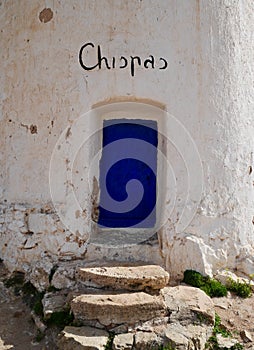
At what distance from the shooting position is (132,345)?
3.85 metres

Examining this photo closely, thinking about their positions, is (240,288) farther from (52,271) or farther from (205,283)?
(52,271)

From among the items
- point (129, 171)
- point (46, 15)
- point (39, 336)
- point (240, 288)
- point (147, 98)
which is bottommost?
point (39, 336)

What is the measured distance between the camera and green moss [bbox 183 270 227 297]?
4.79m

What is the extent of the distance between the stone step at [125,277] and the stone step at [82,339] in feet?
1.77

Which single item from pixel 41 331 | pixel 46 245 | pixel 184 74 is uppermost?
pixel 184 74

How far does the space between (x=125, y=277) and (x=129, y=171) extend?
173 centimetres

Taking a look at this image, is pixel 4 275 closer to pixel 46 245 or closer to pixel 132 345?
pixel 46 245

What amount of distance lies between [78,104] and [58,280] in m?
2.07

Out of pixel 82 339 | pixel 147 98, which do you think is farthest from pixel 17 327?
pixel 147 98

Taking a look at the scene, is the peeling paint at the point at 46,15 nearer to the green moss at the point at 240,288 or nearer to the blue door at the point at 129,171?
the blue door at the point at 129,171

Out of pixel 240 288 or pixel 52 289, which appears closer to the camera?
pixel 52 289

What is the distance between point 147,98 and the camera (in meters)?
5.12

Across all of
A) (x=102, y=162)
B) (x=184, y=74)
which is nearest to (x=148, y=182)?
(x=102, y=162)

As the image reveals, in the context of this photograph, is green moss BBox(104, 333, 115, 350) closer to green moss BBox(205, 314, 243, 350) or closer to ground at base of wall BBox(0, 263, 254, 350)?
ground at base of wall BBox(0, 263, 254, 350)
